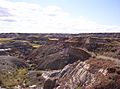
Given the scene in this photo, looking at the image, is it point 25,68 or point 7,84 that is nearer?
point 7,84

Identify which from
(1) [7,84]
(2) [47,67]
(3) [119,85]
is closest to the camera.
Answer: (3) [119,85]

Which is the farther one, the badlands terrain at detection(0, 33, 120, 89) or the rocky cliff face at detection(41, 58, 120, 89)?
the badlands terrain at detection(0, 33, 120, 89)

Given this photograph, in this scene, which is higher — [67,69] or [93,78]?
[93,78]

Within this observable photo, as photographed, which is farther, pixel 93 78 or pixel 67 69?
pixel 67 69

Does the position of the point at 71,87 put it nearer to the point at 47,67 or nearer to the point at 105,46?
the point at 47,67

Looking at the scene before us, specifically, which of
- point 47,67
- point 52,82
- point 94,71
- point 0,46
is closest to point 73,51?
point 47,67

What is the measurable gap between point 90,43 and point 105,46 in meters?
5.65

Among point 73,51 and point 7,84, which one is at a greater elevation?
point 73,51

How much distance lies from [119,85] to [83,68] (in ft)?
46.5

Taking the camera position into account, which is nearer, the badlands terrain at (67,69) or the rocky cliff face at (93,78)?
the rocky cliff face at (93,78)

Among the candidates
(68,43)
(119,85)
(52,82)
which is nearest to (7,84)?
(52,82)

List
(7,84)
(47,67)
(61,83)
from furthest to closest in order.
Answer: (47,67)
(7,84)
(61,83)

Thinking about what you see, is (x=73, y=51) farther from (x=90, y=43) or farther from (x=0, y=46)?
(x=0, y=46)

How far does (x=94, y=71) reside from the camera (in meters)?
45.0
